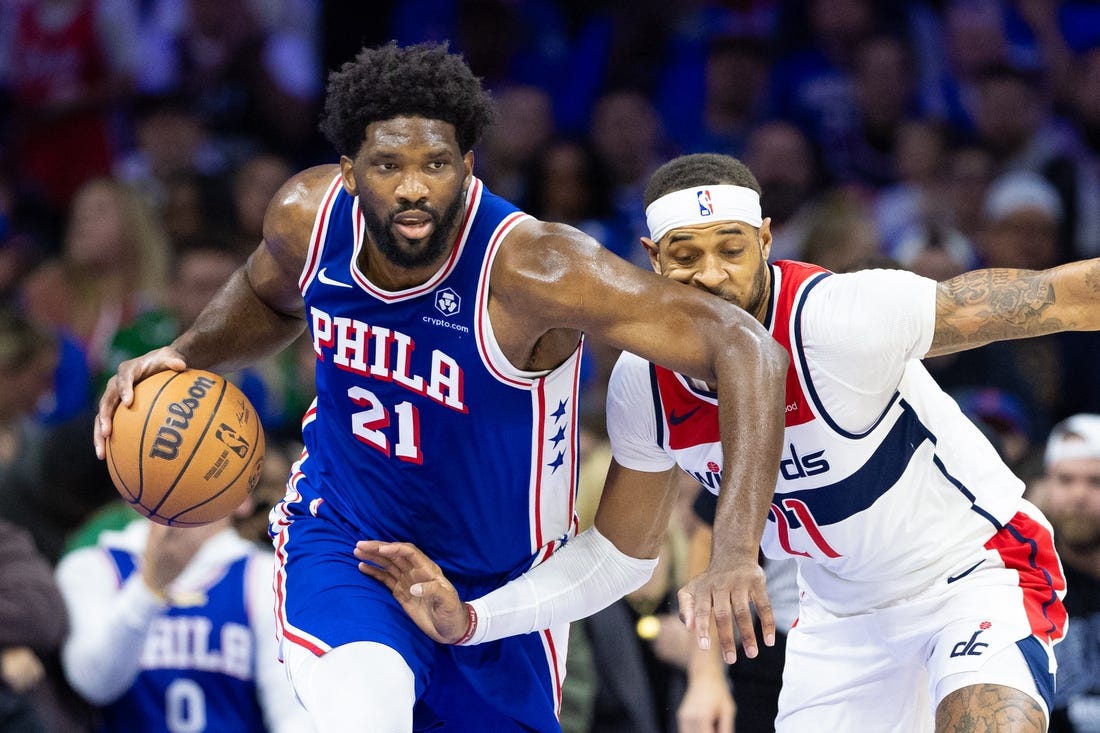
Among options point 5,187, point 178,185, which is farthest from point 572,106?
point 5,187

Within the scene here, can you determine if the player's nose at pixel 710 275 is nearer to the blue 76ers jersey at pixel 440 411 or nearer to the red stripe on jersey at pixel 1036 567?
the blue 76ers jersey at pixel 440 411

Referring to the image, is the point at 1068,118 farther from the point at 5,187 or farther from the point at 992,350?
the point at 5,187

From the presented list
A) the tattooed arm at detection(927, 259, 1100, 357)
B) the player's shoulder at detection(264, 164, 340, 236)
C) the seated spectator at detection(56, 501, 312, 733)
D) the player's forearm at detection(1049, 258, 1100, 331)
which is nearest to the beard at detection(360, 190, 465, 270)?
the player's shoulder at detection(264, 164, 340, 236)

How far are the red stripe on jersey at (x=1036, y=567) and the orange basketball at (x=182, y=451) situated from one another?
7.31 feet

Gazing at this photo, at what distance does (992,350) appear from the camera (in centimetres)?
815

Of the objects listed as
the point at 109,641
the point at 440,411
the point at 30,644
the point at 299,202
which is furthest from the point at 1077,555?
the point at 30,644

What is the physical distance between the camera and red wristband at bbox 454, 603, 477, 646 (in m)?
4.69

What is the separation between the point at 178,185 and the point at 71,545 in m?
3.35

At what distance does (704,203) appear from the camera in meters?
4.65

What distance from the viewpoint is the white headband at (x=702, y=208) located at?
4.63 metres

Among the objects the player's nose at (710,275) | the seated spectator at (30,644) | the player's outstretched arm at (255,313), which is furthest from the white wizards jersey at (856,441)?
the seated spectator at (30,644)

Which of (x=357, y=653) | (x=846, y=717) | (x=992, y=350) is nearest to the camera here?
(x=357, y=653)

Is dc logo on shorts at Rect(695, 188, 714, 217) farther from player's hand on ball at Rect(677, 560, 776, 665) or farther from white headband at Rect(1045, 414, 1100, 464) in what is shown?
white headband at Rect(1045, 414, 1100, 464)

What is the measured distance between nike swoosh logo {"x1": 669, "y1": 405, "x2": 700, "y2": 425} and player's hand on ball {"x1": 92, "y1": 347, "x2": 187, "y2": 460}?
1.50m
